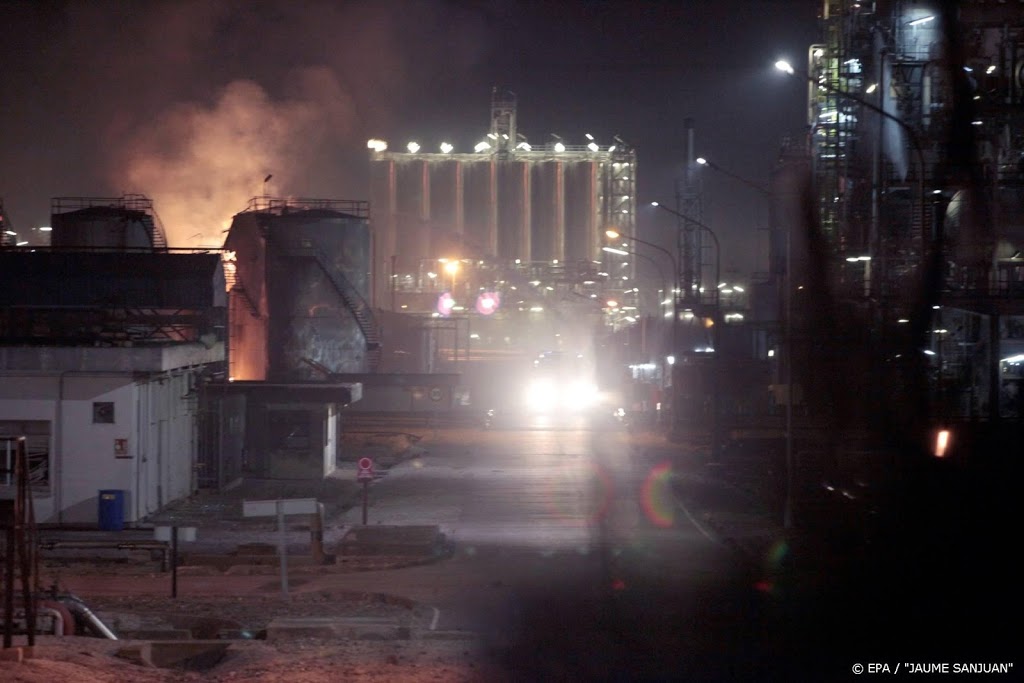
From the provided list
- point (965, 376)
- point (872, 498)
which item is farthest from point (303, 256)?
point (872, 498)

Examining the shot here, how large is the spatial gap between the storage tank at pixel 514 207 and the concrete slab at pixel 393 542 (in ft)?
164

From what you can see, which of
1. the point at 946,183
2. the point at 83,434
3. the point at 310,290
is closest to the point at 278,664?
the point at 83,434

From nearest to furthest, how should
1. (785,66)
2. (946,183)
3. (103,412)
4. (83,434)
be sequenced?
(785,66) → (83,434) → (103,412) → (946,183)

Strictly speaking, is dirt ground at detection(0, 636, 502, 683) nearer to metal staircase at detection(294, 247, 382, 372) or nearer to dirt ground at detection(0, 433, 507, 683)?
dirt ground at detection(0, 433, 507, 683)

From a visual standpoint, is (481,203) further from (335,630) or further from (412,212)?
(335,630)

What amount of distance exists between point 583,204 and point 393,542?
5251 cm

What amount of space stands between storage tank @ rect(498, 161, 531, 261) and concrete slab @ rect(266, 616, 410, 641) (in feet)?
187

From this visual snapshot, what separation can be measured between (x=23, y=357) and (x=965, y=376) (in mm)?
31221

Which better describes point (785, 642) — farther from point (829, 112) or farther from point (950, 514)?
point (829, 112)

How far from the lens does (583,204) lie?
70.9 m

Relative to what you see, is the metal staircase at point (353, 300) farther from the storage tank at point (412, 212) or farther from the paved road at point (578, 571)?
the storage tank at point (412, 212)

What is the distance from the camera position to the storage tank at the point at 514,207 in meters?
70.6

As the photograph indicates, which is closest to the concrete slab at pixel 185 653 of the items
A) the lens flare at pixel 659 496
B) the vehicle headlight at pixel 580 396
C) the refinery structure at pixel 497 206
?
the lens flare at pixel 659 496

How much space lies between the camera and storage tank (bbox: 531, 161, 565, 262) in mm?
70438
